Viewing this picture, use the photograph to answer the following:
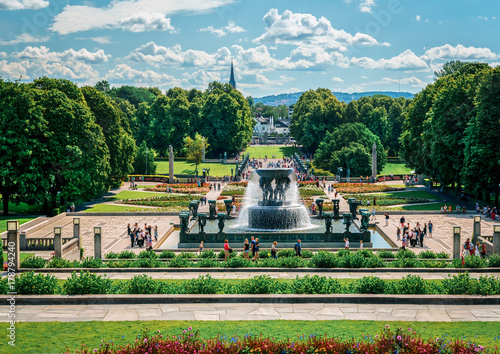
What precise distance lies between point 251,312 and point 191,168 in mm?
71957

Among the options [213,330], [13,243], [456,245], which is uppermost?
[13,243]

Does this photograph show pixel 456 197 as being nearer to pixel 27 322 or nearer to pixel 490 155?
pixel 490 155

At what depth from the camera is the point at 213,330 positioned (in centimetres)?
1430

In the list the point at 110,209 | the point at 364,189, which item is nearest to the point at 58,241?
the point at 110,209

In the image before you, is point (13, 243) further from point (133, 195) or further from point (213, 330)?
point (133, 195)

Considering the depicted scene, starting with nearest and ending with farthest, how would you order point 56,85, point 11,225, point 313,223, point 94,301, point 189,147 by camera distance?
point 94,301
point 11,225
point 313,223
point 56,85
point 189,147

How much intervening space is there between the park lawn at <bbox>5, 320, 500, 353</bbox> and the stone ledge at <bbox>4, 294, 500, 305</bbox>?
1806 millimetres

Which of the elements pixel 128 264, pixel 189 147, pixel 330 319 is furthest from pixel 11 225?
pixel 189 147

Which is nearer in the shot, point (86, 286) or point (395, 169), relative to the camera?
point (86, 286)

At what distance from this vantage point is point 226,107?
326 feet

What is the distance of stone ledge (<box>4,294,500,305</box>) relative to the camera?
16812 millimetres

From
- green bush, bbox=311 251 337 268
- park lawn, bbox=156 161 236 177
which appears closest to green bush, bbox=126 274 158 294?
green bush, bbox=311 251 337 268

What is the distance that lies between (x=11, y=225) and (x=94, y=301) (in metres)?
8.18

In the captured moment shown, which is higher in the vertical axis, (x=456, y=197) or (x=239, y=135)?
(x=239, y=135)
